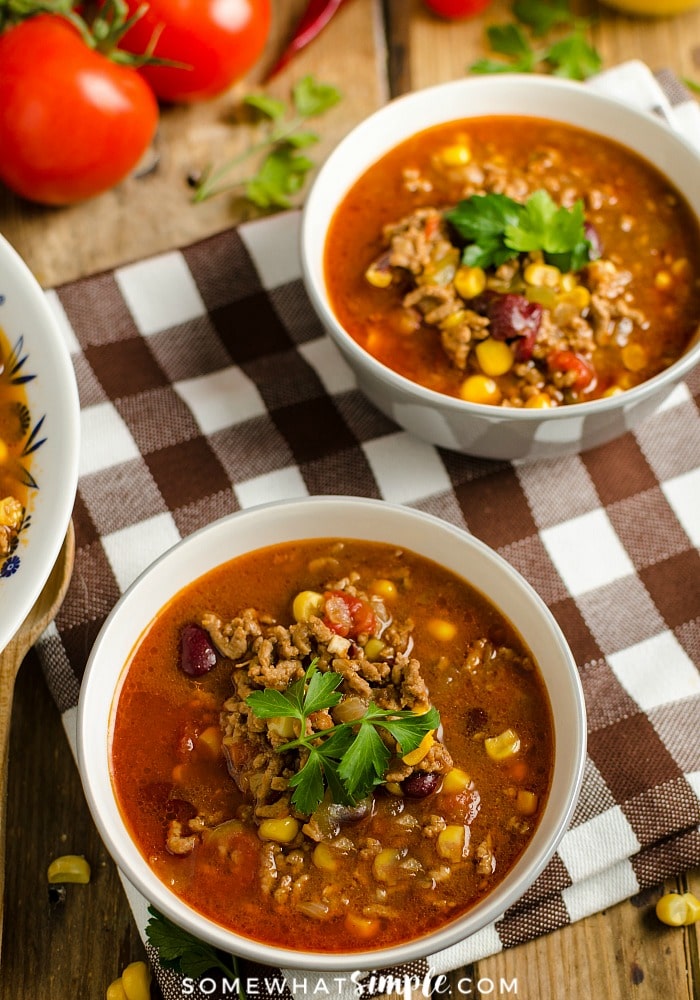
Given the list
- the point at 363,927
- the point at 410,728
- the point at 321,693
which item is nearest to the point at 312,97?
the point at 321,693

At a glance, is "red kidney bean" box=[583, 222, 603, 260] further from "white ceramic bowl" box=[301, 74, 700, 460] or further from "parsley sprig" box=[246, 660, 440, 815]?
"parsley sprig" box=[246, 660, 440, 815]

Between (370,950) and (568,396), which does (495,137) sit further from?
(370,950)

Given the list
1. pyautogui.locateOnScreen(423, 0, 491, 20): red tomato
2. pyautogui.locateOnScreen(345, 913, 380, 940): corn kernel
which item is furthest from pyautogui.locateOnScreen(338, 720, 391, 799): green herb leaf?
pyautogui.locateOnScreen(423, 0, 491, 20): red tomato

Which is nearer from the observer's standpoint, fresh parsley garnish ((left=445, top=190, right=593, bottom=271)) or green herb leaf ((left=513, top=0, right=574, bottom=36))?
fresh parsley garnish ((left=445, top=190, right=593, bottom=271))

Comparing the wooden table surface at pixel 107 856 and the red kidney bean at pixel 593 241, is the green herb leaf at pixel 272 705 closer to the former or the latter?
the wooden table surface at pixel 107 856

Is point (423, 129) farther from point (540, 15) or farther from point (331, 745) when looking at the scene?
point (331, 745)

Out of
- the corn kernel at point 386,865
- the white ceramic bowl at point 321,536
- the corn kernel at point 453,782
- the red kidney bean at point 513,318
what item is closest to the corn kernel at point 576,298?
the red kidney bean at point 513,318

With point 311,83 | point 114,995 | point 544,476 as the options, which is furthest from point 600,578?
point 311,83
